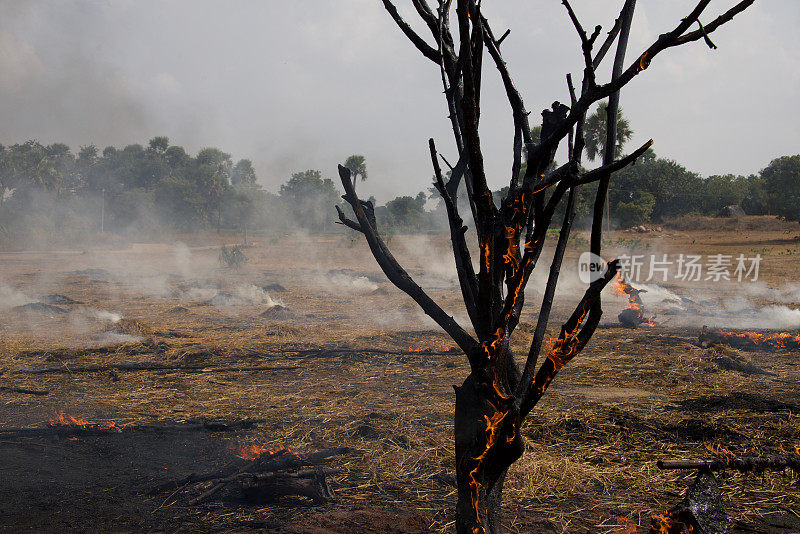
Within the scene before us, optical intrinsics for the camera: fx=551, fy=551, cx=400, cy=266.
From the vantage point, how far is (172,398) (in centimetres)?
680

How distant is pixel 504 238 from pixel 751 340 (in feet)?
32.4

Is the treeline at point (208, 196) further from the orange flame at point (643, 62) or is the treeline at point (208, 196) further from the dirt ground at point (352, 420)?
the orange flame at point (643, 62)

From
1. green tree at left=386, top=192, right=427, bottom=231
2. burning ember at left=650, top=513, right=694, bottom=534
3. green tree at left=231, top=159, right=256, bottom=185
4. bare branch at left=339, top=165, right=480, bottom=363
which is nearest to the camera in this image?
bare branch at left=339, top=165, right=480, bottom=363

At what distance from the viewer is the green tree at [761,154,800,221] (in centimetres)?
3231

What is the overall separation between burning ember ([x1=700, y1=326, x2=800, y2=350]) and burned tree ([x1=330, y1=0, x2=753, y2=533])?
353 inches

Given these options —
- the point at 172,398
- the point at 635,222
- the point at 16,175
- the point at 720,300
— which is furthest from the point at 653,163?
the point at 16,175

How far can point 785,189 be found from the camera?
33.8 metres

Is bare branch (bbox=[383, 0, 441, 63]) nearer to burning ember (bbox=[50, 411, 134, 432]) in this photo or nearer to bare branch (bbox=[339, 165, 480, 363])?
bare branch (bbox=[339, 165, 480, 363])

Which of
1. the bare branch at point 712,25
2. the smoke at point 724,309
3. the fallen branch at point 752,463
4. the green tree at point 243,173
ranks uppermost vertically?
the green tree at point 243,173

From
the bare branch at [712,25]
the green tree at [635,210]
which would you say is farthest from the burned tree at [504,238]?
the green tree at [635,210]

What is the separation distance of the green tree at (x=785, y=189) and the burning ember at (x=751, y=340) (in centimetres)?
2685

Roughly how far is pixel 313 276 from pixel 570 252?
45.8ft

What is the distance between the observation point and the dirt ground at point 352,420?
3732mm

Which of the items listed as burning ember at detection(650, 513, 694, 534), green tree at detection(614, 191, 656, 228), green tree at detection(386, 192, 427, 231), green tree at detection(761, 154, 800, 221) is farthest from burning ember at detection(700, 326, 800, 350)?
green tree at detection(386, 192, 427, 231)
